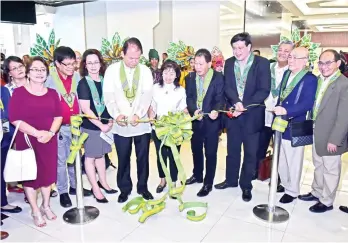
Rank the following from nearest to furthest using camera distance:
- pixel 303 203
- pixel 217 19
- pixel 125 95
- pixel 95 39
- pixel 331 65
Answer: pixel 331 65 < pixel 125 95 < pixel 303 203 < pixel 217 19 < pixel 95 39

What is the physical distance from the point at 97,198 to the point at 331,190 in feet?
7.27

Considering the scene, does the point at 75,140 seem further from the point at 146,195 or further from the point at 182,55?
the point at 182,55

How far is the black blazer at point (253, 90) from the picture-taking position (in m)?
2.97

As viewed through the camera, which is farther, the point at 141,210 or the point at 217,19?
the point at 217,19

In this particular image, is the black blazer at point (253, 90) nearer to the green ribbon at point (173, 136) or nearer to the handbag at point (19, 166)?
the green ribbon at point (173, 136)

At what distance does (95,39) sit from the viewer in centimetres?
969

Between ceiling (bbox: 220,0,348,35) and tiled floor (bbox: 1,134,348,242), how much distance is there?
16.7 feet

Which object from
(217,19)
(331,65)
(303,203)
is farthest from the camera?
(217,19)

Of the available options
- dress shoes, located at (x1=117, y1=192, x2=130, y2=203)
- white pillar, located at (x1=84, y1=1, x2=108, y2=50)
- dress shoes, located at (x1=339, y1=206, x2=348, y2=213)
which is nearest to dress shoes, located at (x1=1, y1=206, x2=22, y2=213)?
dress shoes, located at (x1=117, y1=192, x2=130, y2=203)

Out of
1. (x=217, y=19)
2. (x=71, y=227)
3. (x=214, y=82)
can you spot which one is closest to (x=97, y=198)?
(x=71, y=227)

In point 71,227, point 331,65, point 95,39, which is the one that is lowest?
point 71,227

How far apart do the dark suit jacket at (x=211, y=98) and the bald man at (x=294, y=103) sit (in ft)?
1.88

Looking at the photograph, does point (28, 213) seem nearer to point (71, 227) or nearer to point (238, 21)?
point (71, 227)

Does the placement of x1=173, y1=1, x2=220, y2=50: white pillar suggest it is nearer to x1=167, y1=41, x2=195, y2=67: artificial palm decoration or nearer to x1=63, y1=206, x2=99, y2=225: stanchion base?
x1=167, y1=41, x2=195, y2=67: artificial palm decoration
